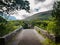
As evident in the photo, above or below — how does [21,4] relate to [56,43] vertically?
above

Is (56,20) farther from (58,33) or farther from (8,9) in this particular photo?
(8,9)

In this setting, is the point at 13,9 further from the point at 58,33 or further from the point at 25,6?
the point at 58,33

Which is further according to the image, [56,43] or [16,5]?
[16,5]

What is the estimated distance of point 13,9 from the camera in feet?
78.9

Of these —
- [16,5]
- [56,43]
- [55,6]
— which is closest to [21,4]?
[16,5]

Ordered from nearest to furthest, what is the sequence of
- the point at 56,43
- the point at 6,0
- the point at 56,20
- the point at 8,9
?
the point at 56,43, the point at 56,20, the point at 6,0, the point at 8,9

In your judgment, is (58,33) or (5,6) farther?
(5,6)

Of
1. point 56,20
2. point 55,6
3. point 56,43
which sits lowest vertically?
point 56,43

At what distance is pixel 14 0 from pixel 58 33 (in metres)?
7.79

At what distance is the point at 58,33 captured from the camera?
17.6 meters

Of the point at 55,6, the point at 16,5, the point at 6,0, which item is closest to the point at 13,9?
the point at 16,5

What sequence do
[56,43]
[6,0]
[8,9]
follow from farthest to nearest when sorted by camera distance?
[8,9], [6,0], [56,43]

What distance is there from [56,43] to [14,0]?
9124 mm

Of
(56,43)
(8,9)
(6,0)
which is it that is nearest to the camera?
(56,43)
